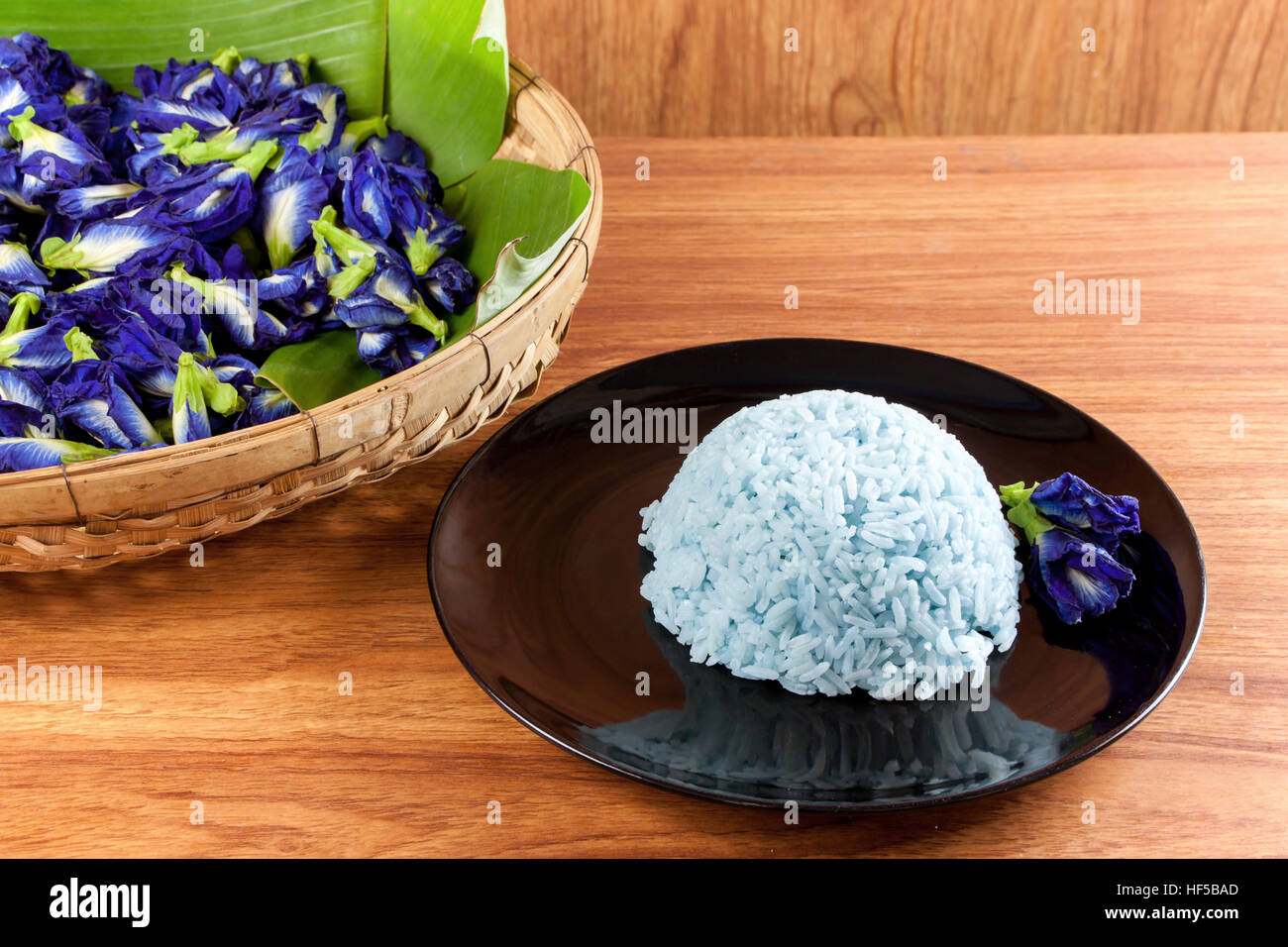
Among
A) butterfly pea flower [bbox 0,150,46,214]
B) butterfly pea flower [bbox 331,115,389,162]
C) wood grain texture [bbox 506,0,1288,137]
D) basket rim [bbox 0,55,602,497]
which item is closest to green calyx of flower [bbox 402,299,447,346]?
basket rim [bbox 0,55,602,497]

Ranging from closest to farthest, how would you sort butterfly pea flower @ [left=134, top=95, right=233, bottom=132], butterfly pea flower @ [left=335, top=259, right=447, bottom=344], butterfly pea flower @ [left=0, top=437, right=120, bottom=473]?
butterfly pea flower @ [left=0, top=437, right=120, bottom=473]
butterfly pea flower @ [left=335, top=259, right=447, bottom=344]
butterfly pea flower @ [left=134, top=95, right=233, bottom=132]

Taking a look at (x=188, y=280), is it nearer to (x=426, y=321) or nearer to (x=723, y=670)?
(x=426, y=321)

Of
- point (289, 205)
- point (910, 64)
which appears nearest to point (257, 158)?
point (289, 205)

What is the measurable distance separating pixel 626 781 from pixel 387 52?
0.73 m

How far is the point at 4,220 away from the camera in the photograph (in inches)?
35.9

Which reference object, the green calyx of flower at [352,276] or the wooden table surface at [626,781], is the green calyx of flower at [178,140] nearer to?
the green calyx of flower at [352,276]

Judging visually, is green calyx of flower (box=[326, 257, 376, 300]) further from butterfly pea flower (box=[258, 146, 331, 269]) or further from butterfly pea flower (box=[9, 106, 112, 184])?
butterfly pea flower (box=[9, 106, 112, 184])

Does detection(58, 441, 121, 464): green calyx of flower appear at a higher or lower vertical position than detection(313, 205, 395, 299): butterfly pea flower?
lower

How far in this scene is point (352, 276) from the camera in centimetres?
87

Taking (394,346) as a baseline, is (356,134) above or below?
above

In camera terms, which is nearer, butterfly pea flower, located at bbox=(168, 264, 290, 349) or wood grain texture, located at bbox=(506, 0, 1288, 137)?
butterfly pea flower, located at bbox=(168, 264, 290, 349)

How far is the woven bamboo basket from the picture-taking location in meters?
0.66

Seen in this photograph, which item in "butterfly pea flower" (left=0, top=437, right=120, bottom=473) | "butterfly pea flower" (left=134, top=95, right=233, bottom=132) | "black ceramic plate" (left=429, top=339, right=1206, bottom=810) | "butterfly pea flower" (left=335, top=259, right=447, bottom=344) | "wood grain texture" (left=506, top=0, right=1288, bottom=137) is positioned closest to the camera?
"black ceramic plate" (left=429, top=339, right=1206, bottom=810)

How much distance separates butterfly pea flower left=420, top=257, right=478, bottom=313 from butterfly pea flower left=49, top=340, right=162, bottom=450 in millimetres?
240
